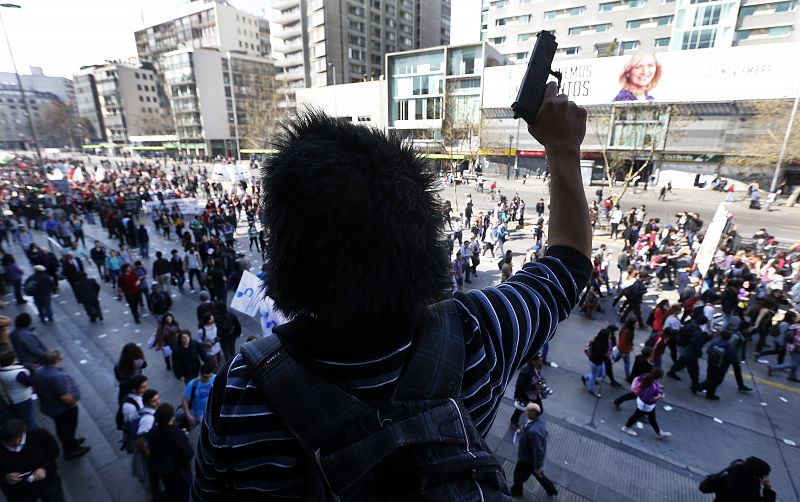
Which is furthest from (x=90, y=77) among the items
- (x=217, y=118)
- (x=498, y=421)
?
(x=498, y=421)

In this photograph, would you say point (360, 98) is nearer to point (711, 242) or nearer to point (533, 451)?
point (711, 242)

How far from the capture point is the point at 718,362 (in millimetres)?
7160

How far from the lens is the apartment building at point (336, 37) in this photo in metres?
62.3

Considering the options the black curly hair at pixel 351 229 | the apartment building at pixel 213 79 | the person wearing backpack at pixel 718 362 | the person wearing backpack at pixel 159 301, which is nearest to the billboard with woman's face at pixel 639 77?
the person wearing backpack at pixel 718 362

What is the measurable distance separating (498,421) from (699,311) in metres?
5.58

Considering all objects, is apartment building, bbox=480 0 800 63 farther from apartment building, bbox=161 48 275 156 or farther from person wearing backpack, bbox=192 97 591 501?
person wearing backpack, bbox=192 97 591 501

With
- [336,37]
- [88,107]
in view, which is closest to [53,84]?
[88,107]

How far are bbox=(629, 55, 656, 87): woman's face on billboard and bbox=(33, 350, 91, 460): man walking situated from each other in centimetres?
4614

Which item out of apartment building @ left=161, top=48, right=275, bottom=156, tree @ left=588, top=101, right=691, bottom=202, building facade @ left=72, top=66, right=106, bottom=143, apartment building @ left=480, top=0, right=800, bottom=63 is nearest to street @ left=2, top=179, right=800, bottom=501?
tree @ left=588, top=101, right=691, bottom=202

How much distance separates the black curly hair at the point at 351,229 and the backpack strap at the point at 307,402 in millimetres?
146

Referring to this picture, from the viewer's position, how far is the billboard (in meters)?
32.3

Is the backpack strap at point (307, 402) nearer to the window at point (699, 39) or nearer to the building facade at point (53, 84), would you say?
the window at point (699, 39)

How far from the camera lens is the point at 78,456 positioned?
5570mm

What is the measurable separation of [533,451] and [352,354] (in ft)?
16.3
